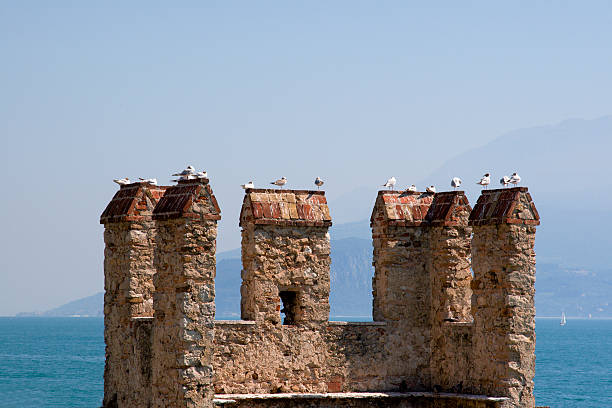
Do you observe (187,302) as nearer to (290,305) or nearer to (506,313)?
(290,305)

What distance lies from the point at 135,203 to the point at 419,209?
4790mm

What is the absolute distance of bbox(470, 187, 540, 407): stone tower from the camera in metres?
17.0

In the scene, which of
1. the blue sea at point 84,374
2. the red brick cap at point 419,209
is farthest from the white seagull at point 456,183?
the blue sea at point 84,374

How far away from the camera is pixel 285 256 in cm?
1756

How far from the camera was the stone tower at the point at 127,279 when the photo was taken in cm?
1716

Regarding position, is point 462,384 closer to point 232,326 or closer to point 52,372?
point 232,326

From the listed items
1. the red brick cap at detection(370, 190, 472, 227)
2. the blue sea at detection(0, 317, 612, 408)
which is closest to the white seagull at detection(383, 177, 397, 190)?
the red brick cap at detection(370, 190, 472, 227)

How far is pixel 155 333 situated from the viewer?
15961mm

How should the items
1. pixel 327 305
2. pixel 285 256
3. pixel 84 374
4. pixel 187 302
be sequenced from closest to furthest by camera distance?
pixel 187 302 < pixel 285 256 < pixel 327 305 < pixel 84 374

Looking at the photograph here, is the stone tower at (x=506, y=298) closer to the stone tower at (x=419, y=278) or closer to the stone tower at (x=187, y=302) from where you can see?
the stone tower at (x=419, y=278)

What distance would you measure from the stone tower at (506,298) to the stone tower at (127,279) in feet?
17.0

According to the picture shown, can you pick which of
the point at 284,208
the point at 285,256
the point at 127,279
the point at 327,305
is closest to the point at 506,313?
the point at 327,305

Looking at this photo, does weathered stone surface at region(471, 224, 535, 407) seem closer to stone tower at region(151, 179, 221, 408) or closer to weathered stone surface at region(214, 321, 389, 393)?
weathered stone surface at region(214, 321, 389, 393)

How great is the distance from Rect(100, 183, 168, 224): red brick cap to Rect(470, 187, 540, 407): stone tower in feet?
16.7
